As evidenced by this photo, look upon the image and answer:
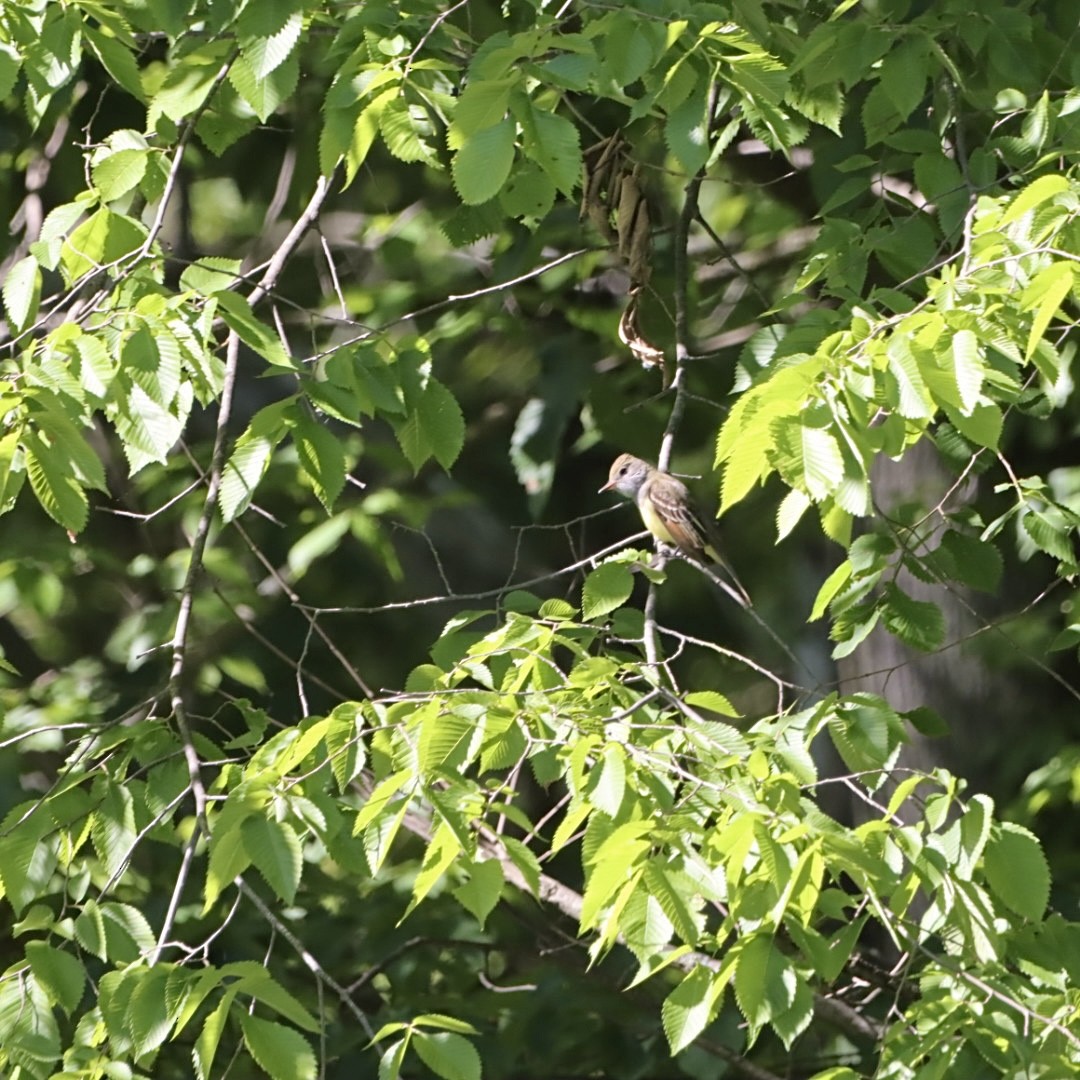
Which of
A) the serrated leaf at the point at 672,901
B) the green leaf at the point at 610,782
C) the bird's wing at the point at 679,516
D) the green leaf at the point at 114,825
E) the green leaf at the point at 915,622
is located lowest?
the bird's wing at the point at 679,516

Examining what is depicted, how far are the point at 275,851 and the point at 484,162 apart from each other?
1.17 meters

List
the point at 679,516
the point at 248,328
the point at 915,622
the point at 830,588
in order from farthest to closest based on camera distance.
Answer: the point at 679,516 < the point at 915,622 < the point at 830,588 < the point at 248,328

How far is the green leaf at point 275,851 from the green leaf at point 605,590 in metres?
0.86

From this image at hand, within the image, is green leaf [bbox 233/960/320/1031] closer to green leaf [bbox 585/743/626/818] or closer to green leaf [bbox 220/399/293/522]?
green leaf [bbox 585/743/626/818]

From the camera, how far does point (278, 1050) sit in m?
2.52

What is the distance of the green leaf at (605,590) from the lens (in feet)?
10.8

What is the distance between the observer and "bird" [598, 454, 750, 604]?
4922mm

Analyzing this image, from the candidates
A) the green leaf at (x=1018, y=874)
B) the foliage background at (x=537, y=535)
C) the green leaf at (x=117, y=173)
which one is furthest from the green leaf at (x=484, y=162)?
the green leaf at (x=1018, y=874)

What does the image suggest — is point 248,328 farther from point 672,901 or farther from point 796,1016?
point 796,1016

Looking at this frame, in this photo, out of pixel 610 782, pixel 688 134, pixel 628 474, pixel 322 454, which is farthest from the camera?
pixel 628 474

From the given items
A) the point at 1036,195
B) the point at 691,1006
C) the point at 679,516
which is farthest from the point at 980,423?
the point at 679,516

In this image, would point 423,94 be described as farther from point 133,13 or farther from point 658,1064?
point 658,1064

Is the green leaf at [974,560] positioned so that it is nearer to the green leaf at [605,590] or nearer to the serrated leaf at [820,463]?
the green leaf at [605,590]

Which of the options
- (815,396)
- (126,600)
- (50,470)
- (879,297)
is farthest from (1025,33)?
(126,600)
